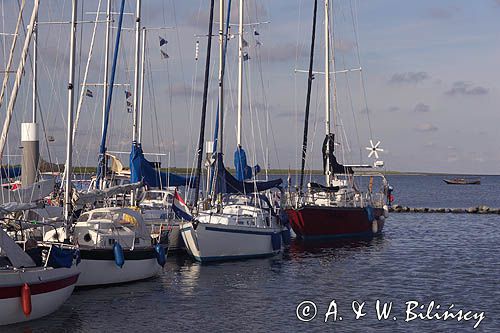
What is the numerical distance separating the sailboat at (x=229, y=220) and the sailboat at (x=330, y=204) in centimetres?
466

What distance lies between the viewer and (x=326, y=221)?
164ft

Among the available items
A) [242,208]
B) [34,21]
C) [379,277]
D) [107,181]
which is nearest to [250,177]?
[242,208]

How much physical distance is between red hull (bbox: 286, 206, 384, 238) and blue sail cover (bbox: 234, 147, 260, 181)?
16.6 feet

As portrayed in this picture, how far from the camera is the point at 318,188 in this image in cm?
5106

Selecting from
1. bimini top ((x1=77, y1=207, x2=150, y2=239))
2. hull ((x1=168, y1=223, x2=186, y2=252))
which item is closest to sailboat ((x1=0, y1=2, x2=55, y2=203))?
bimini top ((x1=77, y1=207, x2=150, y2=239))

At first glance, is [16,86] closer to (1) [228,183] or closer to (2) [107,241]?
(2) [107,241]

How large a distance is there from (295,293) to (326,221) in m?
19.0

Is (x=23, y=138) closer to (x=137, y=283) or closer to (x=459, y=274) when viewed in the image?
(x=137, y=283)

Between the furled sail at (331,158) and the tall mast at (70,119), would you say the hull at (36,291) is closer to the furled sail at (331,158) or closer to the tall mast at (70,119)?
the tall mast at (70,119)

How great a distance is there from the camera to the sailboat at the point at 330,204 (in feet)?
162

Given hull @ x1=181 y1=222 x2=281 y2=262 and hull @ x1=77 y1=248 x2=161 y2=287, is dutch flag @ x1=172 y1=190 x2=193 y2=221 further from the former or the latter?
hull @ x1=77 y1=248 x2=161 y2=287

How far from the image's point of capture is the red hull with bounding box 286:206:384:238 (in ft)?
161

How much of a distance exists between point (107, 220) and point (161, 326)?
7643 millimetres

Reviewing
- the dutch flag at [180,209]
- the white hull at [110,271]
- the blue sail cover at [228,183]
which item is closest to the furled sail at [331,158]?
the blue sail cover at [228,183]
